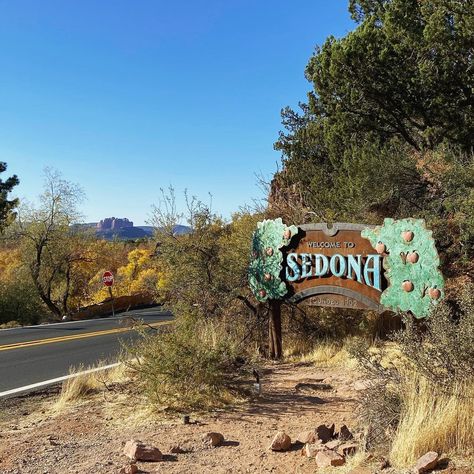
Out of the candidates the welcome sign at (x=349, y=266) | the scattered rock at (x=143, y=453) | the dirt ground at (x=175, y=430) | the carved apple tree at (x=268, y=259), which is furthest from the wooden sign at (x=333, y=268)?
the scattered rock at (x=143, y=453)

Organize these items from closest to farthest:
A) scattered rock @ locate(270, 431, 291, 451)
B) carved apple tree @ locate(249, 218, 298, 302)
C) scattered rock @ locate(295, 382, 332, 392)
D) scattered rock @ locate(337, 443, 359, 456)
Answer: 1. scattered rock @ locate(337, 443, 359, 456)
2. scattered rock @ locate(270, 431, 291, 451)
3. scattered rock @ locate(295, 382, 332, 392)
4. carved apple tree @ locate(249, 218, 298, 302)

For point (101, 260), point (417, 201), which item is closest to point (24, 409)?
point (417, 201)

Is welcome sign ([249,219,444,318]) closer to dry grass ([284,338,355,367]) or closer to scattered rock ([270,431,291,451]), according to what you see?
dry grass ([284,338,355,367])

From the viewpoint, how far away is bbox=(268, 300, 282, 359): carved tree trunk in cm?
946

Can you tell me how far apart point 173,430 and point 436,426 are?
282cm

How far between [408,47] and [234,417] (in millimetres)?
12607

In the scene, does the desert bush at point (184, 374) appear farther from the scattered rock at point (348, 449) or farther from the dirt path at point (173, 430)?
the scattered rock at point (348, 449)

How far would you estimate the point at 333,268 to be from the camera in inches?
339

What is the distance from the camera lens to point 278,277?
934 cm

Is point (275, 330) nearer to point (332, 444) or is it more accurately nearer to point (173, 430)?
point (173, 430)

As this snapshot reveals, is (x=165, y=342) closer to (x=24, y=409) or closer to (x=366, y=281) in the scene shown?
(x=24, y=409)

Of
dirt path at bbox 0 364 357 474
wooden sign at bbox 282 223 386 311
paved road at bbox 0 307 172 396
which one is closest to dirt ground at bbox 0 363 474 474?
dirt path at bbox 0 364 357 474

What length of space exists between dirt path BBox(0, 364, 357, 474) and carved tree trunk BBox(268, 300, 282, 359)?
5.30 feet

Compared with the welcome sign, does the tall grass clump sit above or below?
below
